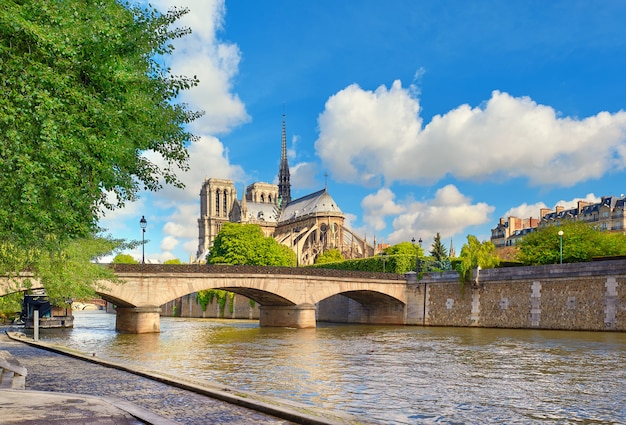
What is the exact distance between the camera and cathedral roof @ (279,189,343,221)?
5290 inches

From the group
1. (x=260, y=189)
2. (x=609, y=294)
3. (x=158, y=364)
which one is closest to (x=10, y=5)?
(x=158, y=364)

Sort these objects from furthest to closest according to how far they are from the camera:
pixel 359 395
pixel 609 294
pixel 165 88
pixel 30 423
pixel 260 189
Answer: pixel 260 189, pixel 609 294, pixel 359 395, pixel 165 88, pixel 30 423

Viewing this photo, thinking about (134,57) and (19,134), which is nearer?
(19,134)

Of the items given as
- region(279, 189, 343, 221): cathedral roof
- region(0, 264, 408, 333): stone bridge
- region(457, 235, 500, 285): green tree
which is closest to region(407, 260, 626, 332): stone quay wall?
region(457, 235, 500, 285): green tree

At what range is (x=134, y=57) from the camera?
12.1 m

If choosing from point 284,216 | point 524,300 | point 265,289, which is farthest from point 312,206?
point 524,300

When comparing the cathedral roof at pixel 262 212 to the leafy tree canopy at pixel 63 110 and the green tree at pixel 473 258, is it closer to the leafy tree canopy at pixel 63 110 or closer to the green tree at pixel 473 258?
the green tree at pixel 473 258

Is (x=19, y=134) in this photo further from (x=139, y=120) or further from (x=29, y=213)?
(x=139, y=120)

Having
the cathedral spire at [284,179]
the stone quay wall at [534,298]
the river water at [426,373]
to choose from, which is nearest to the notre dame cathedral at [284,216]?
the cathedral spire at [284,179]

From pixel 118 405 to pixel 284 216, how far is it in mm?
147441

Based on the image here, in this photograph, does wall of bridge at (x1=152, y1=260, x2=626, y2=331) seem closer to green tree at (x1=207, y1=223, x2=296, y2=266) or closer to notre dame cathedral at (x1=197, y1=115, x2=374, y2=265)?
green tree at (x1=207, y1=223, x2=296, y2=266)

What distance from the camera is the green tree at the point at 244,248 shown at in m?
86.8

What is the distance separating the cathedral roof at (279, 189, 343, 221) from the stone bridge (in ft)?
230

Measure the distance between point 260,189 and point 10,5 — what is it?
174639mm
